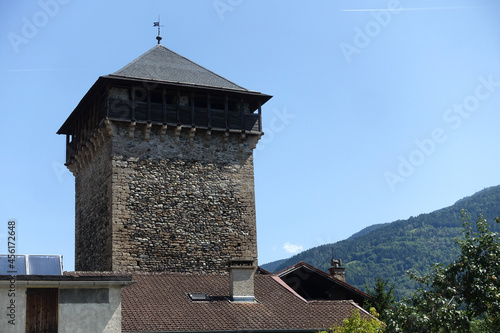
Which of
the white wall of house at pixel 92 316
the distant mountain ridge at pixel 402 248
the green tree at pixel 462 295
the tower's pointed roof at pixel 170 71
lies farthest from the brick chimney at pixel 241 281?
the distant mountain ridge at pixel 402 248

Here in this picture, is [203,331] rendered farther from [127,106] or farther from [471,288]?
[127,106]

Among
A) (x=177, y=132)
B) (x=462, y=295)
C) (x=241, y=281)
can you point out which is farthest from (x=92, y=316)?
(x=177, y=132)

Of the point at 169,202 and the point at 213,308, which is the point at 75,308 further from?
the point at 169,202

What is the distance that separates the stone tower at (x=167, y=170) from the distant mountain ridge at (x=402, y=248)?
94.4 m

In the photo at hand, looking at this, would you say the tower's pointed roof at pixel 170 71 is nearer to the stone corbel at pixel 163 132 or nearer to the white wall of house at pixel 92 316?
the stone corbel at pixel 163 132

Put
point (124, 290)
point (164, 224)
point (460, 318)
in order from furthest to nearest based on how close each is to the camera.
A: point (164, 224) < point (124, 290) < point (460, 318)

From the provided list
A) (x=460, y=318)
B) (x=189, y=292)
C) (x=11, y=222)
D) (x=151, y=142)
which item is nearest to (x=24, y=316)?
(x=11, y=222)

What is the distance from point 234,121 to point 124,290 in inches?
395

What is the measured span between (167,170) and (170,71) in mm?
4398

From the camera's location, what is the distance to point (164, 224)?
27.1 metres

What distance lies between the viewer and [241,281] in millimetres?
22547

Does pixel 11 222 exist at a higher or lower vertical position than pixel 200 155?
lower

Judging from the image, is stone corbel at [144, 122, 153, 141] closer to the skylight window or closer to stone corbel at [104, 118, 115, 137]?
stone corbel at [104, 118, 115, 137]

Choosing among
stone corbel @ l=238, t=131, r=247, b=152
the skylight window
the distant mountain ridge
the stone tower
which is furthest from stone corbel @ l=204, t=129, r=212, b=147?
the distant mountain ridge
